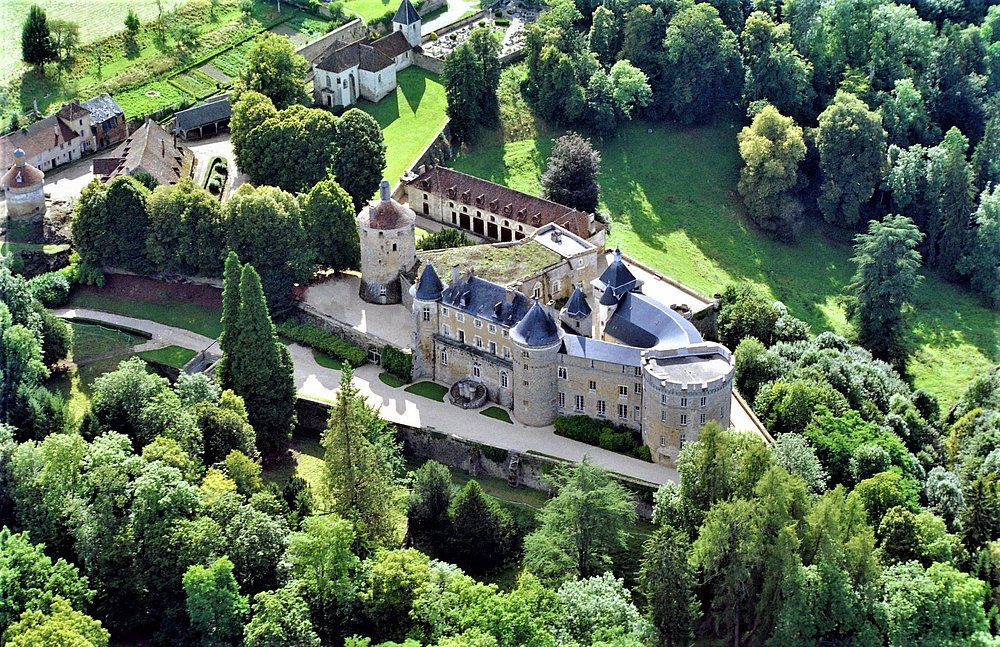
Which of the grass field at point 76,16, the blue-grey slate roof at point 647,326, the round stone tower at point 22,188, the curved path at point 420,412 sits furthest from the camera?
the grass field at point 76,16

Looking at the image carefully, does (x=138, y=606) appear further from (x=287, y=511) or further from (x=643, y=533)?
(x=643, y=533)

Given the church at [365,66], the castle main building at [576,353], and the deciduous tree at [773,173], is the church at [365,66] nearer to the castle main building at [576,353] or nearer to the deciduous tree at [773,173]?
the deciduous tree at [773,173]

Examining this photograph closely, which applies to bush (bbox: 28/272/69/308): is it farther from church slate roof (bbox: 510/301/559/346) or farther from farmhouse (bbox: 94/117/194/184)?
church slate roof (bbox: 510/301/559/346)

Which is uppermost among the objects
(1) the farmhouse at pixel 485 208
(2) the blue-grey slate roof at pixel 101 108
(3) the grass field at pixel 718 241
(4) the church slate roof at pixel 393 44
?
(4) the church slate roof at pixel 393 44

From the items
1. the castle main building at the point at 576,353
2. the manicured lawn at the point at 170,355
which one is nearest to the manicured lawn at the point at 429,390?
the castle main building at the point at 576,353

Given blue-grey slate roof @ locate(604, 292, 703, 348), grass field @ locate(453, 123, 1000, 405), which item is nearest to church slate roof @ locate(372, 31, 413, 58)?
grass field @ locate(453, 123, 1000, 405)

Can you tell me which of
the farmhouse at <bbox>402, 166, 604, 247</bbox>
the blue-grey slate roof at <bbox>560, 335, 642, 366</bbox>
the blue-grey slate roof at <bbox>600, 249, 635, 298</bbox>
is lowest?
the farmhouse at <bbox>402, 166, 604, 247</bbox>
